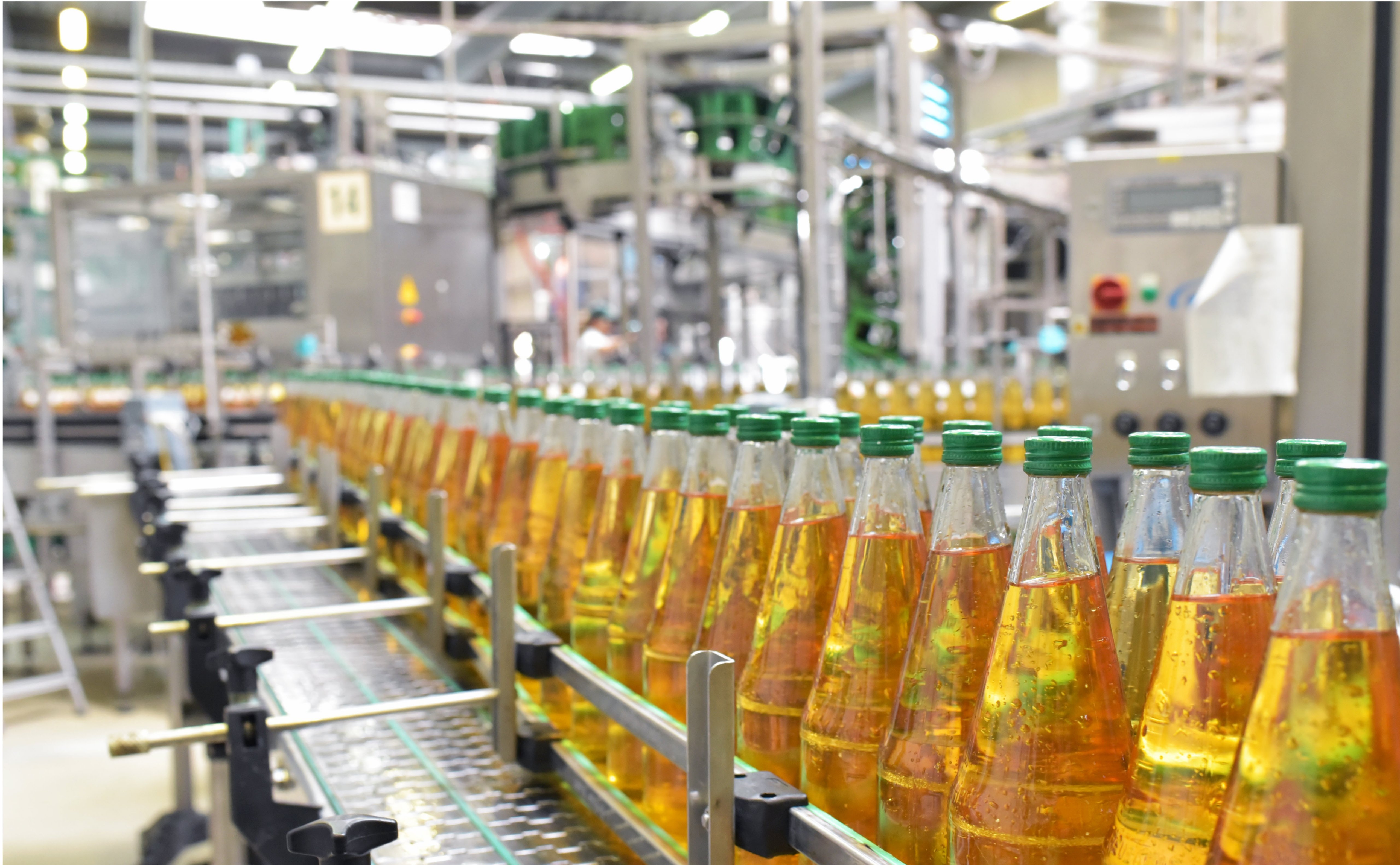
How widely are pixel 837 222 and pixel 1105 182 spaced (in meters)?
2.46

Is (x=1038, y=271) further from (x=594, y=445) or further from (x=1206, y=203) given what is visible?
(x=594, y=445)

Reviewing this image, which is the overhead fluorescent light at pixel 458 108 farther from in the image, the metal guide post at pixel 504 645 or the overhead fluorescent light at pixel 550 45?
the metal guide post at pixel 504 645

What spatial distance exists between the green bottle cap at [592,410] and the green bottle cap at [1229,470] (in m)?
0.64

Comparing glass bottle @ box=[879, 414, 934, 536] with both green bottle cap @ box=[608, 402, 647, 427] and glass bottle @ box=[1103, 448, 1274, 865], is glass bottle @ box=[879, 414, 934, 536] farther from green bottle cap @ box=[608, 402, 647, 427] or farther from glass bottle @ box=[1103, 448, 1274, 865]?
green bottle cap @ box=[608, 402, 647, 427]

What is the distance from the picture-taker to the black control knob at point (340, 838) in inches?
23.8

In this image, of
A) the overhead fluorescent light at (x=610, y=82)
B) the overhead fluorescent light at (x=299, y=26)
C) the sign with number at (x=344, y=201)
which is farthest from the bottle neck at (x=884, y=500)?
the overhead fluorescent light at (x=610, y=82)

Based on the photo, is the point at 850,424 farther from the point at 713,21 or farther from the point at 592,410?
the point at 713,21

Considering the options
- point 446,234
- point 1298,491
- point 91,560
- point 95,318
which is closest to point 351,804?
point 1298,491

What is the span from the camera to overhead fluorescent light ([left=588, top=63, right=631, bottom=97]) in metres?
11.5

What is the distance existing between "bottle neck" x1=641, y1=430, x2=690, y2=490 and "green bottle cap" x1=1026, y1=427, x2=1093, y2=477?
1.30 feet

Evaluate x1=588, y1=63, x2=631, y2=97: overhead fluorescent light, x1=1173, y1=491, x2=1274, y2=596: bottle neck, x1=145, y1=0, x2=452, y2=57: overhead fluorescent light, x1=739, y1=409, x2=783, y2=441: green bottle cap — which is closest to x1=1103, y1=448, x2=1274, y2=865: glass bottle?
x1=1173, y1=491, x2=1274, y2=596: bottle neck

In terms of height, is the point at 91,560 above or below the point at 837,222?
below

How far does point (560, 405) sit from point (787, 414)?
0.38 metres

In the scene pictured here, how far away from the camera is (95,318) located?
381 inches
